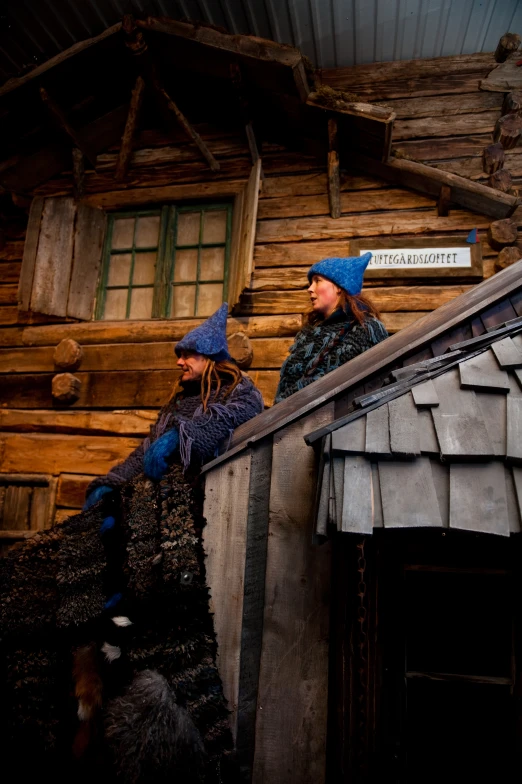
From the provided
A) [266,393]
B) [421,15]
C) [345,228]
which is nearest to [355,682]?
[266,393]

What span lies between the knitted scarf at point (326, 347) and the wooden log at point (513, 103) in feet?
10.7

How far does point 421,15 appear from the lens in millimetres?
5133

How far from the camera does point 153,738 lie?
2264mm

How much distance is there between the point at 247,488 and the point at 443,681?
3.99 feet

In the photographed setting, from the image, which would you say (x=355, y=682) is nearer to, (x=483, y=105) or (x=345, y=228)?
(x=345, y=228)

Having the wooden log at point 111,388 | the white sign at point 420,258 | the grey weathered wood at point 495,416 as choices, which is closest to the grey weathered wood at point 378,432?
the grey weathered wood at point 495,416

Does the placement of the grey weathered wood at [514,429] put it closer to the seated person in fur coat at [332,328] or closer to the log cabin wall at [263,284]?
the seated person in fur coat at [332,328]

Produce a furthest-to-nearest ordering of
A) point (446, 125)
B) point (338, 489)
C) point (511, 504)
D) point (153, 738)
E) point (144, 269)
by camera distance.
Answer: point (144, 269), point (446, 125), point (153, 738), point (338, 489), point (511, 504)

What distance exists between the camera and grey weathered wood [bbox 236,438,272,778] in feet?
7.88

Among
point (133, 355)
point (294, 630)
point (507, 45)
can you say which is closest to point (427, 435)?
point (294, 630)

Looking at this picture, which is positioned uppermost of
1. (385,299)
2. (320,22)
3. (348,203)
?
(320,22)

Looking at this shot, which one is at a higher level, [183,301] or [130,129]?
[130,129]

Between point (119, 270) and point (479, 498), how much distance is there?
4.63m

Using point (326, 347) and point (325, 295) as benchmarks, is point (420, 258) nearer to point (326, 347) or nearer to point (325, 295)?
point (325, 295)
